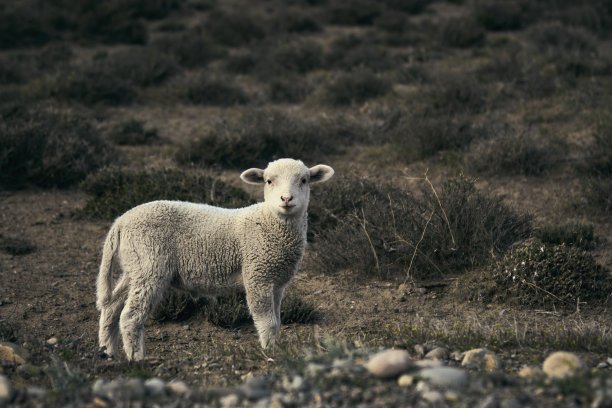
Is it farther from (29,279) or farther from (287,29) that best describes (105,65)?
(29,279)

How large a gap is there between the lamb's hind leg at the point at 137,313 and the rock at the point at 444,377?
2.42 m

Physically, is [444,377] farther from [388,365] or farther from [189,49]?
[189,49]

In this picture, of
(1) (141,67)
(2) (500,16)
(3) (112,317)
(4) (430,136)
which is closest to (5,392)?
(3) (112,317)

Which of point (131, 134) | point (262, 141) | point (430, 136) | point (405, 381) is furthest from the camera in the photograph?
point (131, 134)

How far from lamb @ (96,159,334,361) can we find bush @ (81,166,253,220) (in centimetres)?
302

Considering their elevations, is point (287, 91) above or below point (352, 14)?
below

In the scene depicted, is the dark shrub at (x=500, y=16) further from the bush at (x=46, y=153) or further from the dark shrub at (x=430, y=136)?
the bush at (x=46, y=153)

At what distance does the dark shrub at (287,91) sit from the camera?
1482cm

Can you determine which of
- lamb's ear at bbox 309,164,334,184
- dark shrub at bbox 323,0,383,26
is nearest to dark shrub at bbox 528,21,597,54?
dark shrub at bbox 323,0,383,26

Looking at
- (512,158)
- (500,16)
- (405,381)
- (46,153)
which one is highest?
(500,16)

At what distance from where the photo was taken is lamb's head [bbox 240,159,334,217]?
15.9ft

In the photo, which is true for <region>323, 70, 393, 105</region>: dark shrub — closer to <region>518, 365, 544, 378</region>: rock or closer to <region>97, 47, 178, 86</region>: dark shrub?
<region>97, 47, 178, 86</region>: dark shrub

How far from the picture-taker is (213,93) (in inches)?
580

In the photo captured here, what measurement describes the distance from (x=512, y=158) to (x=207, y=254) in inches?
247
